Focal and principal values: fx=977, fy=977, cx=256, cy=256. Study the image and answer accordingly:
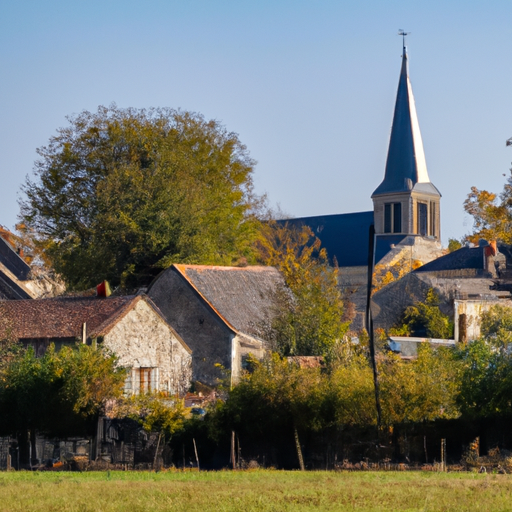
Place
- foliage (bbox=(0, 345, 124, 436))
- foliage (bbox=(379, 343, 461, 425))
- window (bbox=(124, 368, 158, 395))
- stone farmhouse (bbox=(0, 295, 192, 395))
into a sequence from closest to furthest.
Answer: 1. foliage (bbox=(379, 343, 461, 425))
2. foliage (bbox=(0, 345, 124, 436))
3. stone farmhouse (bbox=(0, 295, 192, 395))
4. window (bbox=(124, 368, 158, 395))

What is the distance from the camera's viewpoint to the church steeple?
9250 cm

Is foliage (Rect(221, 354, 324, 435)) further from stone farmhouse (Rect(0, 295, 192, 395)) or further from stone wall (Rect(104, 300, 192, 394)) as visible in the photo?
stone wall (Rect(104, 300, 192, 394))

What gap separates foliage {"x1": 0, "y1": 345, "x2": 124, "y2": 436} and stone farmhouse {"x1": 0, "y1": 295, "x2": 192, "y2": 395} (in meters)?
3.62

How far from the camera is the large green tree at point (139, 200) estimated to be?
41812mm

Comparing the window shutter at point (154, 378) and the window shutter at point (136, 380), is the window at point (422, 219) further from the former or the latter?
the window shutter at point (136, 380)

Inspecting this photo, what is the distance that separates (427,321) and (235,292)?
11.8 m

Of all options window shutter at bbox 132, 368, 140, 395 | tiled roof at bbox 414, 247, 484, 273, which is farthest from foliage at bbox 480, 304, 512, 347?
window shutter at bbox 132, 368, 140, 395

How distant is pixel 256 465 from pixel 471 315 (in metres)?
24.3

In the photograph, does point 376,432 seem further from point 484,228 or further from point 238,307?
point 484,228

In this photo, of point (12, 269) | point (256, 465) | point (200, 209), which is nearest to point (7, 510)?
point (256, 465)

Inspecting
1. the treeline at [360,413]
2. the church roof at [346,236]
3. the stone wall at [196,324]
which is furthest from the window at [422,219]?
the treeline at [360,413]

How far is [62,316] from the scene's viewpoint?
103 ft

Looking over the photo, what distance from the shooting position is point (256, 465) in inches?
885

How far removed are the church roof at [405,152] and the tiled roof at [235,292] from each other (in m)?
57.0
